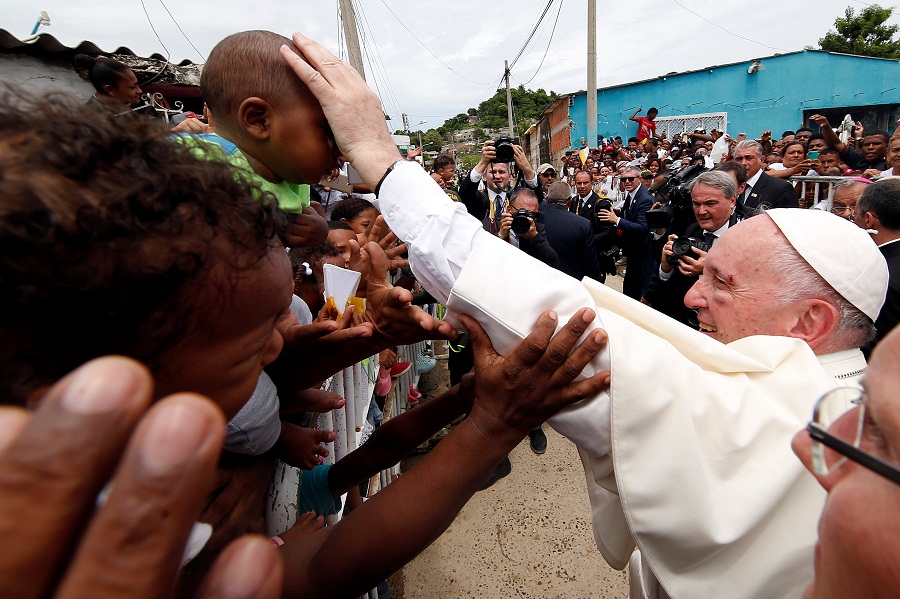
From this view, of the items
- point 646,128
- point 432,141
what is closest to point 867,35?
point 646,128

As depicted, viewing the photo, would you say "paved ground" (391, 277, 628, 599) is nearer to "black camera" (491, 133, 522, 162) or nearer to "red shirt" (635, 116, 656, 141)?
"black camera" (491, 133, 522, 162)

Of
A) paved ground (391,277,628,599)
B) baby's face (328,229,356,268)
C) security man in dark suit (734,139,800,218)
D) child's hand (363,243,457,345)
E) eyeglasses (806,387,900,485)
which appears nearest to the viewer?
eyeglasses (806,387,900,485)

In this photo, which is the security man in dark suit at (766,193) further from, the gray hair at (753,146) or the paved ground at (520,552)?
the paved ground at (520,552)

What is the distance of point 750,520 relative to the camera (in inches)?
43.9

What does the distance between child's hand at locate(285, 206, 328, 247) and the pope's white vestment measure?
76cm

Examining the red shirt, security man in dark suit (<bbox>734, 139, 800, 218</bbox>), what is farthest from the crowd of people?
the red shirt

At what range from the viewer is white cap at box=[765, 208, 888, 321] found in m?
1.68

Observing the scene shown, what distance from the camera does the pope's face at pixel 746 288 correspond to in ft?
5.86

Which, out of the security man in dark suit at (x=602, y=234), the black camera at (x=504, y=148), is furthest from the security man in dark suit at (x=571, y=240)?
the black camera at (x=504, y=148)

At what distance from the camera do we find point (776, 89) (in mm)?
23719

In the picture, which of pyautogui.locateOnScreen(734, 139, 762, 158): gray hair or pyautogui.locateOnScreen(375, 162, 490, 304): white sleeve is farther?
pyautogui.locateOnScreen(734, 139, 762, 158): gray hair

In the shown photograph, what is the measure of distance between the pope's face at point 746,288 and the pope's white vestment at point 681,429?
50 cm

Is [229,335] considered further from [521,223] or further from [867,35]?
[867,35]

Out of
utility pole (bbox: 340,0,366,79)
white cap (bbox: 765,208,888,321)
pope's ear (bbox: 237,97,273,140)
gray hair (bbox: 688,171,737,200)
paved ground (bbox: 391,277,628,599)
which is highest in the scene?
utility pole (bbox: 340,0,366,79)
